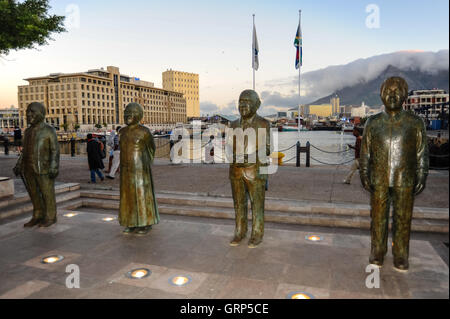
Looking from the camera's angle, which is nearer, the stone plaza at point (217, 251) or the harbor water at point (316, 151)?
the stone plaza at point (217, 251)

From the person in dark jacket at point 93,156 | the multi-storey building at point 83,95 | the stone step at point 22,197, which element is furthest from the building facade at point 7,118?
the stone step at point 22,197

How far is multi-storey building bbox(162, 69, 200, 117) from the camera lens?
14425cm

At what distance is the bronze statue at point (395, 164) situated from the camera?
3.56 metres

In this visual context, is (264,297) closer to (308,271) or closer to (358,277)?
(308,271)

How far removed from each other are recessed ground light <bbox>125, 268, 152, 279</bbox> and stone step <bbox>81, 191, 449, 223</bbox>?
3.29 metres

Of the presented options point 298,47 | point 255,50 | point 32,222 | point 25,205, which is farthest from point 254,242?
point 298,47

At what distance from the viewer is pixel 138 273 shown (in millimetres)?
3762

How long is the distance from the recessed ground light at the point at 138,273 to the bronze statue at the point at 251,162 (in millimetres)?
1405

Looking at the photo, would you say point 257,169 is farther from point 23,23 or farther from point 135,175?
point 23,23

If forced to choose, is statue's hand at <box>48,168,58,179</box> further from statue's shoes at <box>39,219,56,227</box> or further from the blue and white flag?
the blue and white flag

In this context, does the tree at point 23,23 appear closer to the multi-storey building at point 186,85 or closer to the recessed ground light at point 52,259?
the recessed ground light at point 52,259

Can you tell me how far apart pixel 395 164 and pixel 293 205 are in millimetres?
3144
